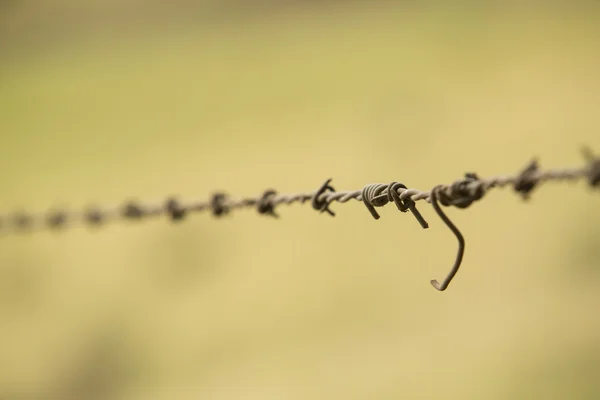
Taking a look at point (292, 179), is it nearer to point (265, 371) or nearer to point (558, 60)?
point (265, 371)

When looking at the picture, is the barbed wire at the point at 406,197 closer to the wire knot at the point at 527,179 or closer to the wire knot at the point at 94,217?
Result: the wire knot at the point at 527,179

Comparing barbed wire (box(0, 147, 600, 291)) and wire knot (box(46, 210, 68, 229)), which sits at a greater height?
wire knot (box(46, 210, 68, 229))

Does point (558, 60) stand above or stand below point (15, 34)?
below

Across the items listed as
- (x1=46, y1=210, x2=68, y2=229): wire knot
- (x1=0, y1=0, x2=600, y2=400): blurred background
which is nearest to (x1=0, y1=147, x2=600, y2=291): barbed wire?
(x1=46, y1=210, x2=68, y2=229): wire knot

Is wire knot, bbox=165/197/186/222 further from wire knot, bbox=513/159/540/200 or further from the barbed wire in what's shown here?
wire knot, bbox=513/159/540/200

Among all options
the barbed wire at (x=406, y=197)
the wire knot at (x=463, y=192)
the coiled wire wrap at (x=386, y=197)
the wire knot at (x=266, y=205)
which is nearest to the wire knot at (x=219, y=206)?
the barbed wire at (x=406, y=197)

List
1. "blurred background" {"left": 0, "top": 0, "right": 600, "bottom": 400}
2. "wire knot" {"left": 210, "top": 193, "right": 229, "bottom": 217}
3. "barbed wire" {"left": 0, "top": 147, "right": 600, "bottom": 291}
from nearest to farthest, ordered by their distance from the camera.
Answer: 1. "barbed wire" {"left": 0, "top": 147, "right": 600, "bottom": 291}
2. "wire knot" {"left": 210, "top": 193, "right": 229, "bottom": 217}
3. "blurred background" {"left": 0, "top": 0, "right": 600, "bottom": 400}

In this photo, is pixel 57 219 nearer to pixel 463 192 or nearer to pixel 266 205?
pixel 266 205

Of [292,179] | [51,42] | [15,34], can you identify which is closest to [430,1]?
[292,179]
